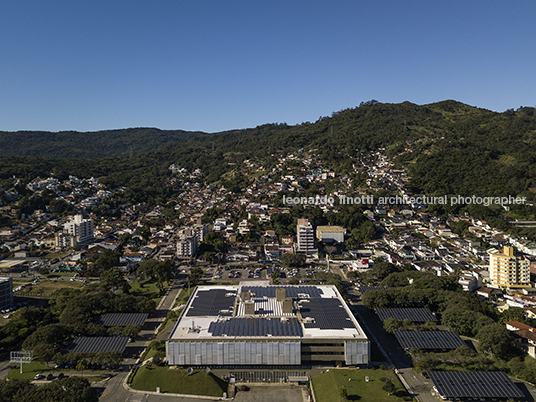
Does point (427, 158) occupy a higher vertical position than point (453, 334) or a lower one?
higher

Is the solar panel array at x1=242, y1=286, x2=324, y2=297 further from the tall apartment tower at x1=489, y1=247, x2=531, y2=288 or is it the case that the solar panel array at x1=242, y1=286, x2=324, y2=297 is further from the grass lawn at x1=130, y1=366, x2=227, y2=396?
the tall apartment tower at x1=489, y1=247, x2=531, y2=288

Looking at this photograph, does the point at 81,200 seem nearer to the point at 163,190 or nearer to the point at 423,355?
the point at 163,190

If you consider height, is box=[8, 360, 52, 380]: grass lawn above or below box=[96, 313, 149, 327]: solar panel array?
below

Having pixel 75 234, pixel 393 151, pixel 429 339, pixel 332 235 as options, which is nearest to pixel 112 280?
pixel 75 234

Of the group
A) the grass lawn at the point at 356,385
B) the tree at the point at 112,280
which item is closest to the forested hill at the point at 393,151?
the tree at the point at 112,280

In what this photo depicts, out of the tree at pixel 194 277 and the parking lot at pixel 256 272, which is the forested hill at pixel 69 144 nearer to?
the parking lot at pixel 256 272

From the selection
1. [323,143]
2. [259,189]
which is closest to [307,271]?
[259,189]

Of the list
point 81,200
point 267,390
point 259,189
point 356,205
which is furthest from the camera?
point 259,189

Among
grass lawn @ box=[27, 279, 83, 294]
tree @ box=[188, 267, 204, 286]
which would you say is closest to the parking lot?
tree @ box=[188, 267, 204, 286]
